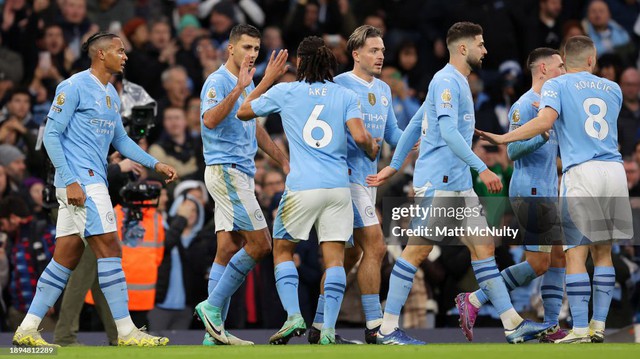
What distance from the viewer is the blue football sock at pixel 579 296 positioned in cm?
1105

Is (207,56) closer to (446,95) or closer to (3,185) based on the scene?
(3,185)

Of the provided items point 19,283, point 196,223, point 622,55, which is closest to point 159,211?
point 196,223

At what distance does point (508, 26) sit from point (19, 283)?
8.03 m

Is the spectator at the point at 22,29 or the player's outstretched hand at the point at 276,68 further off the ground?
the spectator at the point at 22,29

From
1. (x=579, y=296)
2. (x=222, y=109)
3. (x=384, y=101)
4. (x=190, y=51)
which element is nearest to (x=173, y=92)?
(x=190, y=51)

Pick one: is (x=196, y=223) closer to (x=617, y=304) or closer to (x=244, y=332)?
(x=244, y=332)

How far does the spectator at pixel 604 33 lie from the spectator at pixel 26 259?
28.0 feet

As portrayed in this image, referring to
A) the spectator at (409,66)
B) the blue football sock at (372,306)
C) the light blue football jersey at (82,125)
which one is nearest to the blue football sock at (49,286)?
the light blue football jersey at (82,125)

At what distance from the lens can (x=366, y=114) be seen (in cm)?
1168

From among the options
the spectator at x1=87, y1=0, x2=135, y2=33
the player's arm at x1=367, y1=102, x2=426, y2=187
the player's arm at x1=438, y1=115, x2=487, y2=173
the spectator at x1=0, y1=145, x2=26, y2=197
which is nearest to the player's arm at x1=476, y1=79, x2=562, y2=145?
the player's arm at x1=438, y1=115, x2=487, y2=173

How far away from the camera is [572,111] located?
11.2m

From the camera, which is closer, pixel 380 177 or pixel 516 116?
pixel 380 177

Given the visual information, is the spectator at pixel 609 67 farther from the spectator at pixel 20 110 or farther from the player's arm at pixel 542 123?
the spectator at pixel 20 110

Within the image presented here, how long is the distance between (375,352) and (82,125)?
3098mm
